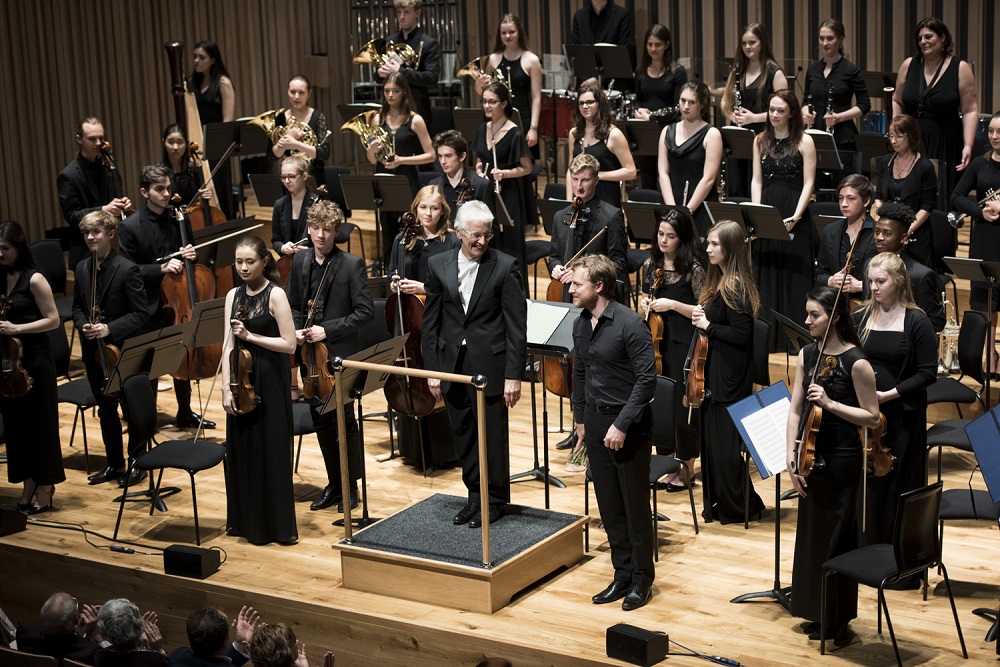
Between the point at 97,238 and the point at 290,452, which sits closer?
the point at 290,452

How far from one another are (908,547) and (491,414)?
5.82 feet

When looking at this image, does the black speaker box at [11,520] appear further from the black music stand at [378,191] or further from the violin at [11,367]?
the black music stand at [378,191]

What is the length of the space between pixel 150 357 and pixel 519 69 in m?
3.98

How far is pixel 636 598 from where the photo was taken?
5.40 meters

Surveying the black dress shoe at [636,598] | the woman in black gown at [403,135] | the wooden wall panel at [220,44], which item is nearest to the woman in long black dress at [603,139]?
the woman in black gown at [403,135]

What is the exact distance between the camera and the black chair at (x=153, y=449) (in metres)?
6.20

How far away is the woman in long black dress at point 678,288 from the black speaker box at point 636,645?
139 centimetres

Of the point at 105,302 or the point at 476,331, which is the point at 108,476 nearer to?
the point at 105,302

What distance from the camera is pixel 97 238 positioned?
6.68 meters

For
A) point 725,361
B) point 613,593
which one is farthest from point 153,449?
point 725,361

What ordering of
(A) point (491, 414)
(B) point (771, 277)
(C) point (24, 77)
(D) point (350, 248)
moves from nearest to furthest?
(A) point (491, 414)
(B) point (771, 277)
(D) point (350, 248)
(C) point (24, 77)

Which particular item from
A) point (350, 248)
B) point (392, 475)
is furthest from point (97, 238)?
point (350, 248)

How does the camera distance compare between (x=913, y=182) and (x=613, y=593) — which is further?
(x=913, y=182)

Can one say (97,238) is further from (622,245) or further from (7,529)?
(622,245)
